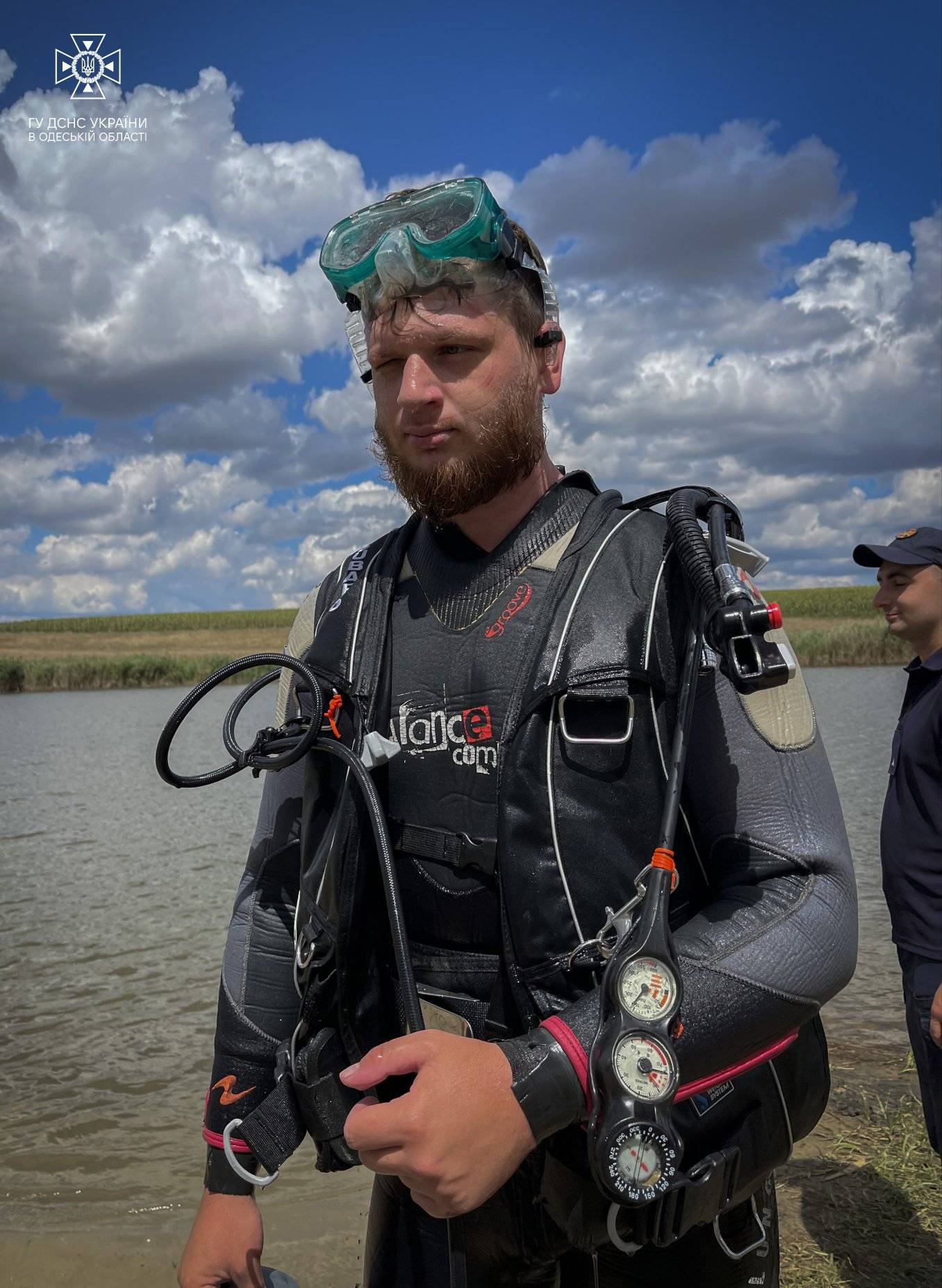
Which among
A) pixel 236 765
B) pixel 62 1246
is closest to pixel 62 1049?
pixel 62 1246

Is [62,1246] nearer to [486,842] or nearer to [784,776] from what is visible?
[486,842]

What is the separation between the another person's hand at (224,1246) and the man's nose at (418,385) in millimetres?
1588

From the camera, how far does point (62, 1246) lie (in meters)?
3.88

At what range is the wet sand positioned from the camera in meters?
3.33

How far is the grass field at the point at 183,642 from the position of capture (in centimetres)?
3662

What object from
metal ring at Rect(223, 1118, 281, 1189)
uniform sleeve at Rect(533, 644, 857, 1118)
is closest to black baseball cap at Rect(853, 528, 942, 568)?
uniform sleeve at Rect(533, 644, 857, 1118)

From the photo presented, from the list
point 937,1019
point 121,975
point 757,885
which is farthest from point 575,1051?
point 121,975

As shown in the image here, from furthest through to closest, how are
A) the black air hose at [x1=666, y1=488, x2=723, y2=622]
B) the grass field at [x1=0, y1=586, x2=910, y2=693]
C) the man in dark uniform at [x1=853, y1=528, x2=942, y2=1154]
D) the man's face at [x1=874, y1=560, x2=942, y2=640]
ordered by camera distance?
the grass field at [x1=0, y1=586, x2=910, y2=693]
the man's face at [x1=874, y1=560, x2=942, y2=640]
the man in dark uniform at [x1=853, y1=528, x2=942, y2=1154]
the black air hose at [x1=666, y1=488, x2=723, y2=622]

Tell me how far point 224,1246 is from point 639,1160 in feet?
3.43

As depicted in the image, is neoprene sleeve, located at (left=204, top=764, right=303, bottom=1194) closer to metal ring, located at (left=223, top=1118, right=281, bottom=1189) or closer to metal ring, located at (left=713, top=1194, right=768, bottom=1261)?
metal ring, located at (left=223, top=1118, right=281, bottom=1189)

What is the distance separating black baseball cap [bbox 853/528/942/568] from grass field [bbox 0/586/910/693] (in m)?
5.50

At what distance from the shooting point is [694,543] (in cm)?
149

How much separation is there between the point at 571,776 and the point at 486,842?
24 centimetres

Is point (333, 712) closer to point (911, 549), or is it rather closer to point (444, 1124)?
point (444, 1124)
